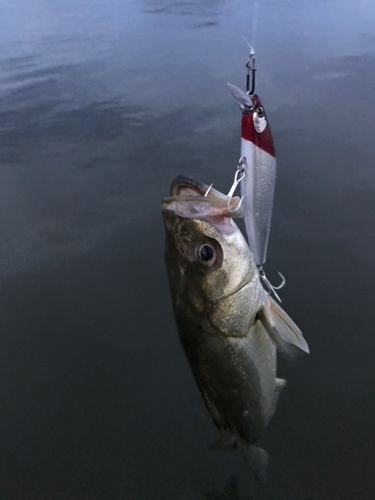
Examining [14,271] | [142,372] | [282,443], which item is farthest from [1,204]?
[282,443]

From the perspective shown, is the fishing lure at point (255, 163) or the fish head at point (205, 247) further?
the fishing lure at point (255, 163)

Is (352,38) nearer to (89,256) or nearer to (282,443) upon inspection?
(89,256)

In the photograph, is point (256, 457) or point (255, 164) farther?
point (256, 457)

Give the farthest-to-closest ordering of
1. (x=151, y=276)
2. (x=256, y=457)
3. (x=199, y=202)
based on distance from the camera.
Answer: (x=151, y=276)
(x=256, y=457)
(x=199, y=202)

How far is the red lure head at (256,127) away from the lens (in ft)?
6.39

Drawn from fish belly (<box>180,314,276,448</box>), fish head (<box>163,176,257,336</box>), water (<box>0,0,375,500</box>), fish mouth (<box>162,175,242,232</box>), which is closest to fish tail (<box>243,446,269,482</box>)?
fish belly (<box>180,314,276,448</box>)

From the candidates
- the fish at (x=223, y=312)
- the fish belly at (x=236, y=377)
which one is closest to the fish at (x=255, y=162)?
the fish at (x=223, y=312)

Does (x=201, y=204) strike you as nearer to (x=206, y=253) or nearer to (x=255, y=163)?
(x=206, y=253)

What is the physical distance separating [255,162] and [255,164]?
1cm

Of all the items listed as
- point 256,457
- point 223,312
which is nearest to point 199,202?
point 223,312

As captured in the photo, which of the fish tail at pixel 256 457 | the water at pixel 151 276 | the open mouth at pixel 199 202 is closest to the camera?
the open mouth at pixel 199 202

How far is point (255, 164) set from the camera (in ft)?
6.57

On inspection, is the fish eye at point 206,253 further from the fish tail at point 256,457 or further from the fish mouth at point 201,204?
the fish tail at point 256,457

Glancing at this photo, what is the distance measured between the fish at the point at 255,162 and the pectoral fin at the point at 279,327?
0.36 m
